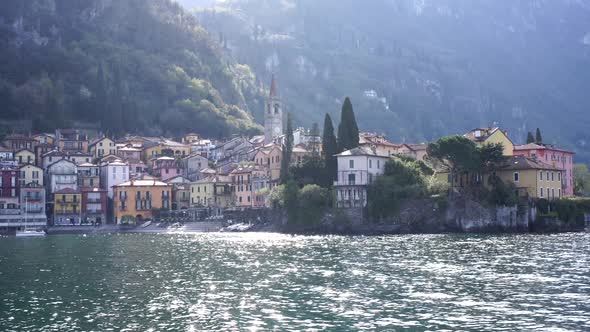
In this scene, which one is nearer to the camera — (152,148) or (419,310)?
(419,310)

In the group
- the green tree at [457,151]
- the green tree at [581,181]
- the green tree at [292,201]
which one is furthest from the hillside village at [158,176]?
the green tree at [581,181]

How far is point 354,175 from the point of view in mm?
94875

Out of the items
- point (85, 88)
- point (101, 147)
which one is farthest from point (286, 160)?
point (85, 88)

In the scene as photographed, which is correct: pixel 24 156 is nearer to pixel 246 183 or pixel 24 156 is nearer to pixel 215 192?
pixel 215 192

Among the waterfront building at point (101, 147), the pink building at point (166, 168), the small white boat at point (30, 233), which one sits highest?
the waterfront building at point (101, 147)

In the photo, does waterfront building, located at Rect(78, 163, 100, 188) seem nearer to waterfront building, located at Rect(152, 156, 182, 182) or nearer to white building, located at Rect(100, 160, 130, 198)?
white building, located at Rect(100, 160, 130, 198)

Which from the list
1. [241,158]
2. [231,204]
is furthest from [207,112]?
[231,204]

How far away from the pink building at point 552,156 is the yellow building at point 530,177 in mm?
6280

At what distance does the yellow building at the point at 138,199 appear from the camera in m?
122

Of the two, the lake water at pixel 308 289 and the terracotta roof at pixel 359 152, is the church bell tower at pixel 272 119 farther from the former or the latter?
the lake water at pixel 308 289

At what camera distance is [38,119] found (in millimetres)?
154375

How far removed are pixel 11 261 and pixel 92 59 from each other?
134 meters

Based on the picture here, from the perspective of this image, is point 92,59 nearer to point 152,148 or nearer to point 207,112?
point 207,112

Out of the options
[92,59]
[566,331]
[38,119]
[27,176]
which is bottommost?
[566,331]
